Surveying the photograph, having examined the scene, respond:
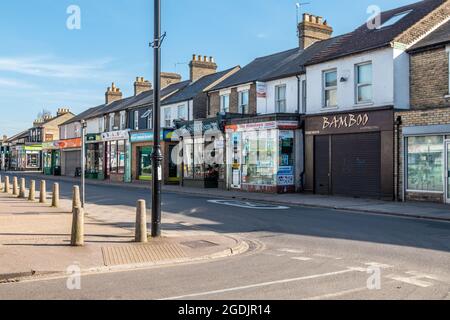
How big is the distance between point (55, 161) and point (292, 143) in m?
40.7

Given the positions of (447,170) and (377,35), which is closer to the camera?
(447,170)

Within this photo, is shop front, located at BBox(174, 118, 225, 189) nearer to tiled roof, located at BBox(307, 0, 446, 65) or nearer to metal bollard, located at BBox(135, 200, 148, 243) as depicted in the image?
tiled roof, located at BBox(307, 0, 446, 65)

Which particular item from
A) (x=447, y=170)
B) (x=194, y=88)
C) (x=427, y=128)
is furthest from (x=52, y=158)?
(x=447, y=170)

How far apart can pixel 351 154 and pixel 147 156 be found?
20.4 m

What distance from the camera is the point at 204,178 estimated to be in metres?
30.6

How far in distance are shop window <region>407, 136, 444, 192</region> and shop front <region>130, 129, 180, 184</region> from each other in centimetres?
1890

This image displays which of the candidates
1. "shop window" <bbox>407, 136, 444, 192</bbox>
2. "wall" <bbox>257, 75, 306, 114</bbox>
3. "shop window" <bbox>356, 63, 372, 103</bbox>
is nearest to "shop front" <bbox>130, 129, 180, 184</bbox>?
"wall" <bbox>257, 75, 306, 114</bbox>

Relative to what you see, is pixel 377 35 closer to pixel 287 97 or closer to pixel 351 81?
pixel 351 81

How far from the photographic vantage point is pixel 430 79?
19719mm

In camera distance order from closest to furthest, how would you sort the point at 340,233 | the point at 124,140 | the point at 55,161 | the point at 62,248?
the point at 62,248, the point at 340,233, the point at 124,140, the point at 55,161

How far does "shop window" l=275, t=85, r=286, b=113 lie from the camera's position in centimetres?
2683

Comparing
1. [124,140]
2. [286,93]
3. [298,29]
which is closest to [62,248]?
[286,93]

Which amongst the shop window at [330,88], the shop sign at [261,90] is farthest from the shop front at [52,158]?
the shop window at [330,88]
